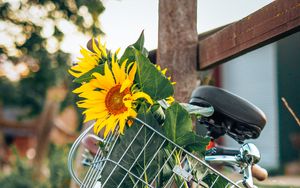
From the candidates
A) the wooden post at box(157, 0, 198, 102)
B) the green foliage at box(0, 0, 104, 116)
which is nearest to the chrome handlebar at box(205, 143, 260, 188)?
the wooden post at box(157, 0, 198, 102)

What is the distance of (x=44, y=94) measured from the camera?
11859 mm

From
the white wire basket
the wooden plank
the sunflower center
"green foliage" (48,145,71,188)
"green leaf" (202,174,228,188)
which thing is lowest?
"green foliage" (48,145,71,188)

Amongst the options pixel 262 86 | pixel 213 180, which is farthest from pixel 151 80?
pixel 262 86

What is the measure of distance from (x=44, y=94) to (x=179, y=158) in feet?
35.0

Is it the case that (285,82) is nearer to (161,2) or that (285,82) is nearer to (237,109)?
(161,2)

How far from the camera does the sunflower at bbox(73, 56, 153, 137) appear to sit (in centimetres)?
132

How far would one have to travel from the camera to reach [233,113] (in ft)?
4.90

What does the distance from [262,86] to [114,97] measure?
10160 mm

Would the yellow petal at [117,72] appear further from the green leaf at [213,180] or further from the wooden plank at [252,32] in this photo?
the wooden plank at [252,32]

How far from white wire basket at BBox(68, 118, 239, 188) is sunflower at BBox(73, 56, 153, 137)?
4cm

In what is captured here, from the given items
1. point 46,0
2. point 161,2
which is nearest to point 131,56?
point 161,2

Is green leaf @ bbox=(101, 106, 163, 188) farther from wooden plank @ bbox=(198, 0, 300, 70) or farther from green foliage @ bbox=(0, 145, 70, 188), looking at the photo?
green foliage @ bbox=(0, 145, 70, 188)

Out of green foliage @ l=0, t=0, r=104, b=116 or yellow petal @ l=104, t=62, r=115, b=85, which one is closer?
A: yellow petal @ l=104, t=62, r=115, b=85

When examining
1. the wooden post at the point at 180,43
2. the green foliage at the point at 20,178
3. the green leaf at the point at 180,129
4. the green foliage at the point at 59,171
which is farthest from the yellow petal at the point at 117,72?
the green foliage at the point at 20,178
